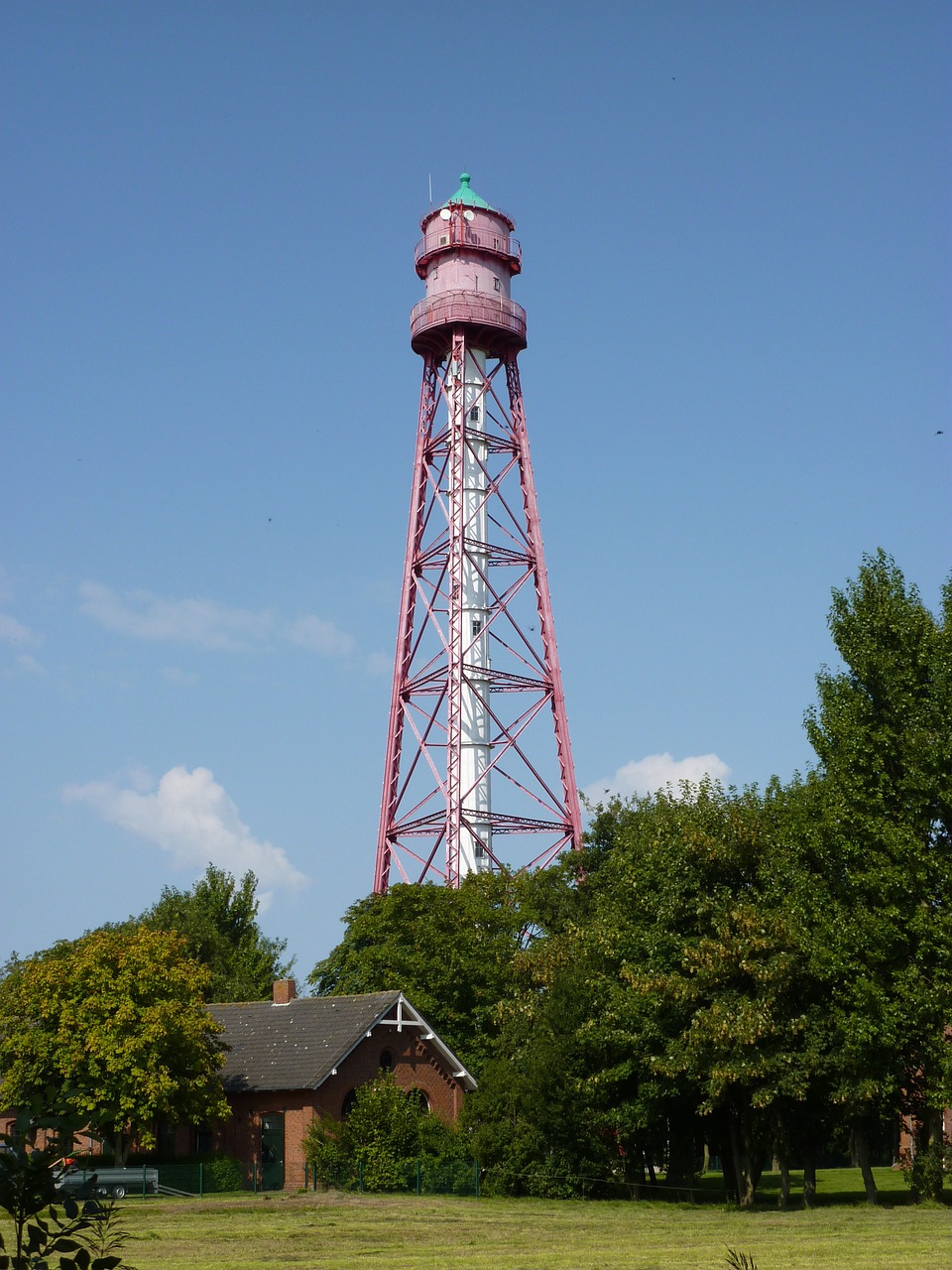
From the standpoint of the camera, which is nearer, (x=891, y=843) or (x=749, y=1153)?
(x=891, y=843)

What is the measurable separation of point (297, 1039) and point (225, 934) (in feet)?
109

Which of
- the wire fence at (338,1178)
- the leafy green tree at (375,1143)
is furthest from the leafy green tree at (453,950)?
the wire fence at (338,1178)

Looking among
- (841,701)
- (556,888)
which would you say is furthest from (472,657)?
(841,701)

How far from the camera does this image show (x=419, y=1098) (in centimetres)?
3781

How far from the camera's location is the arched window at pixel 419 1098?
37.0m

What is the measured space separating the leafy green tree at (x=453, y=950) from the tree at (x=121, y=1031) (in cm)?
824

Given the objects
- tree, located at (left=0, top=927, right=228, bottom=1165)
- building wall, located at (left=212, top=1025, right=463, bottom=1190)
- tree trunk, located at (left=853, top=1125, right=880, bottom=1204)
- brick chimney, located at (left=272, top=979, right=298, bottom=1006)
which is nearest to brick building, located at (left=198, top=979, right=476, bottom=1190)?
building wall, located at (left=212, top=1025, right=463, bottom=1190)

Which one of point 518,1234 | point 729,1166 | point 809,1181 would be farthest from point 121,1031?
point 809,1181

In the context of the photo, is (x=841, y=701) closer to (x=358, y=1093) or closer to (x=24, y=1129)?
(x=358, y=1093)

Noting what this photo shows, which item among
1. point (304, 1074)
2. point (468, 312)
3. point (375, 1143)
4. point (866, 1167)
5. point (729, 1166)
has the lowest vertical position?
point (729, 1166)

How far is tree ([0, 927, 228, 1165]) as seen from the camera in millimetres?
32250

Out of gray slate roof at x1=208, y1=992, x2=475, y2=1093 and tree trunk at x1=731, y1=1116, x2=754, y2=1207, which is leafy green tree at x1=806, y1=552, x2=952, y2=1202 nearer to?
tree trunk at x1=731, y1=1116, x2=754, y2=1207

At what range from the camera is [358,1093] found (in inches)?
1371

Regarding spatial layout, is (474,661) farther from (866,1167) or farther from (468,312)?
(866,1167)
